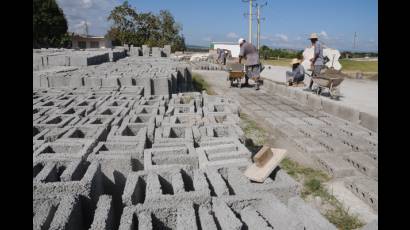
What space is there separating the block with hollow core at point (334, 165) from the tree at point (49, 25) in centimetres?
4102

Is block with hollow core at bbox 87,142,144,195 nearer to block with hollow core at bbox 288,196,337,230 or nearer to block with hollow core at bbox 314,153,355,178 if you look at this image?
block with hollow core at bbox 288,196,337,230

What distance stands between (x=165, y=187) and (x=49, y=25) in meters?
43.9

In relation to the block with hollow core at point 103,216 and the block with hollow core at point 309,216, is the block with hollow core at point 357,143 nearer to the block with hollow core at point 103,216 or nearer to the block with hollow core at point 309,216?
the block with hollow core at point 309,216

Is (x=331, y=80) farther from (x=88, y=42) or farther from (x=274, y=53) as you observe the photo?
(x=88, y=42)

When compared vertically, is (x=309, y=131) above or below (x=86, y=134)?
below

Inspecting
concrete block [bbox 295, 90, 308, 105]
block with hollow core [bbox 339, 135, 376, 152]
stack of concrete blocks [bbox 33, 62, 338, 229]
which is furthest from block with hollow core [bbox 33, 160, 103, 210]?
concrete block [bbox 295, 90, 308, 105]

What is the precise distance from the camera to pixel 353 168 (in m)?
4.43

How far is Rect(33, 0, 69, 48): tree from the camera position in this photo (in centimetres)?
4025

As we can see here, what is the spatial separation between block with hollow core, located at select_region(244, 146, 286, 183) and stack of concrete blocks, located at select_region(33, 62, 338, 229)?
0.23 ft

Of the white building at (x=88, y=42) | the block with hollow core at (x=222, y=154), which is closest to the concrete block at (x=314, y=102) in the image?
the block with hollow core at (x=222, y=154)

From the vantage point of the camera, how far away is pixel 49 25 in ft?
135

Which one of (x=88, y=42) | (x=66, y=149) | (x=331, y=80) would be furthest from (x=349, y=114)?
(x=88, y=42)

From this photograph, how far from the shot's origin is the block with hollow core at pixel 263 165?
2.88 m
